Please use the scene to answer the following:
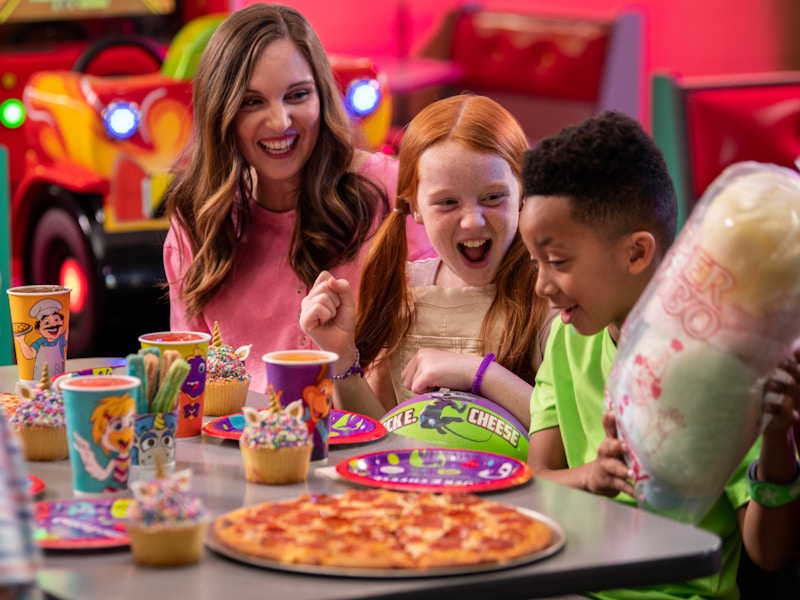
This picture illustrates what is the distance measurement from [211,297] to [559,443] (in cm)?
90

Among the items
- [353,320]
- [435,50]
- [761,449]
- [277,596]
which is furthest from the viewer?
[435,50]

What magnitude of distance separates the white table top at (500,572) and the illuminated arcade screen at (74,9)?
4077mm

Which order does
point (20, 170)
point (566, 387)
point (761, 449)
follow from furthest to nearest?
point (20, 170)
point (566, 387)
point (761, 449)

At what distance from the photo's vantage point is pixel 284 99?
2500 millimetres

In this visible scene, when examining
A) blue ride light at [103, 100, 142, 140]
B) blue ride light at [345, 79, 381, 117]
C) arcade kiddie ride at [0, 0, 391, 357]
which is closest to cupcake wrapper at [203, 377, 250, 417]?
arcade kiddie ride at [0, 0, 391, 357]

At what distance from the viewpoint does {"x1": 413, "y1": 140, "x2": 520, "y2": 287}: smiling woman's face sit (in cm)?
211

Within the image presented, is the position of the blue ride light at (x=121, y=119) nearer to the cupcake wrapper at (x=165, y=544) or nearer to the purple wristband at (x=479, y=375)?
the purple wristband at (x=479, y=375)

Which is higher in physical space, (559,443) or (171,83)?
(171,83)

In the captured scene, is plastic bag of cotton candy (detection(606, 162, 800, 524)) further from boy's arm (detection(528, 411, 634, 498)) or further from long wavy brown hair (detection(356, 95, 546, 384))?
long wavy brown hair (detection(356, 95, 546, 384))

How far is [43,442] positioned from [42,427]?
2 cm

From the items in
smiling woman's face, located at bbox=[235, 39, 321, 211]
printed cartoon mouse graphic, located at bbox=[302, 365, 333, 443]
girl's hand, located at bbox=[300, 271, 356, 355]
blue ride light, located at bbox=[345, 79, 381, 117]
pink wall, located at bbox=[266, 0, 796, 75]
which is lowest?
printed cartoon mouse graphic, located at bbox=[302, 365, 333, 443]

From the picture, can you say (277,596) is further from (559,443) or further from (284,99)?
(284,99)

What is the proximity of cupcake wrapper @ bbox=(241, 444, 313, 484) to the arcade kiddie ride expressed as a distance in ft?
8.79

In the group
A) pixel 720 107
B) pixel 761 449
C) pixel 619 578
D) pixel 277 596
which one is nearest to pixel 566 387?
pixel 761 449
